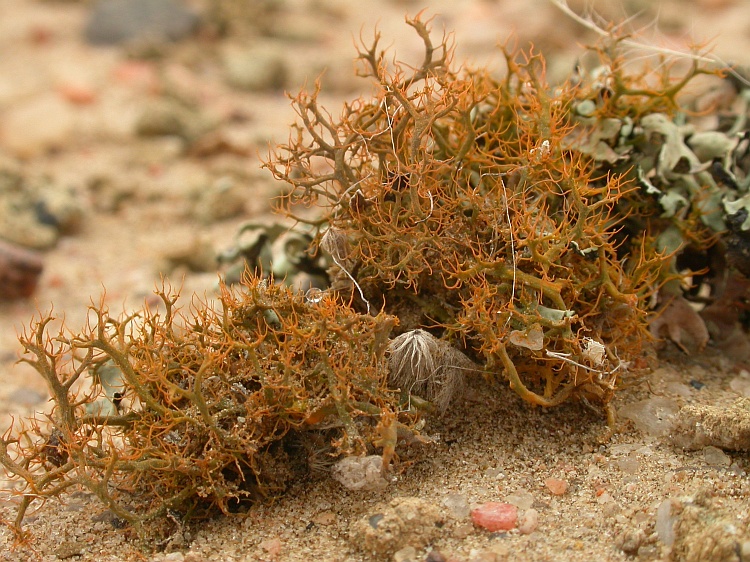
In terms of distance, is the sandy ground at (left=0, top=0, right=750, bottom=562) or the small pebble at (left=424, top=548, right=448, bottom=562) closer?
the small pebble at (left=424, top=548, right=448, bottom=562)

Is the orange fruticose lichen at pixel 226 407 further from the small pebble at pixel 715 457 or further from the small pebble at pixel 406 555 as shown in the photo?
the small pebble at pixel 715 457

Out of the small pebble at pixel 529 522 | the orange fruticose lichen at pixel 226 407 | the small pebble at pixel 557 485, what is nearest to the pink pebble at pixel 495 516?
the small pebble at pixel 529 522

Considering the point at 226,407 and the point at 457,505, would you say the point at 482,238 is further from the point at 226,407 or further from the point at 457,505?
the point at 226,407

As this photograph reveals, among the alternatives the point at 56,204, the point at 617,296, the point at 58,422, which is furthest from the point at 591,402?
the point at 56,204

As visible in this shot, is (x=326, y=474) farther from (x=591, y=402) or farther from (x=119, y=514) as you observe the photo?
(x=591, y=402)

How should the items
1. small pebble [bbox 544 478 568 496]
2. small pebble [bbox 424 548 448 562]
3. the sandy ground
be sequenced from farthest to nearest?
small pebble [bbox 544 478 568 496] → the sandy ground → small pebble [bbox 424 548 448 562]

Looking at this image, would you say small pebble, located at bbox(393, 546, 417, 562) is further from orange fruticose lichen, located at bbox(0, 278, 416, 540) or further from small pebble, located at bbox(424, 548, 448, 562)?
orange fruticose lichen, located at bbox(0, 278, 416, 540)

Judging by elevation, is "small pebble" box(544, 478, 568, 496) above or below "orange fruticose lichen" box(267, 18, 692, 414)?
below

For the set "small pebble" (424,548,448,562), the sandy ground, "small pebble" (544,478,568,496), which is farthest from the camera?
"small pebble" (544,478,568,496)

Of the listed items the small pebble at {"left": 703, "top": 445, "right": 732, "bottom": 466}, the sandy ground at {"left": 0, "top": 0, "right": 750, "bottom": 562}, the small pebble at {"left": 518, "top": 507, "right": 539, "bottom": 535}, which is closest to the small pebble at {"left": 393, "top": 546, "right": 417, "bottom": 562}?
the sandy ground at {"left": 0, "top": 0, "right": 750, "bottom": 562}
